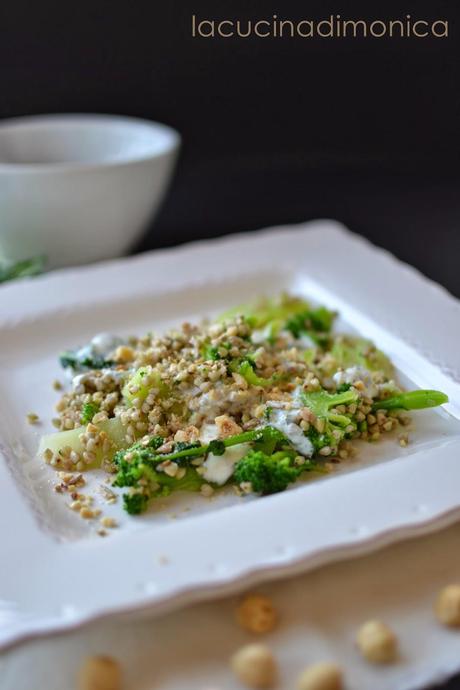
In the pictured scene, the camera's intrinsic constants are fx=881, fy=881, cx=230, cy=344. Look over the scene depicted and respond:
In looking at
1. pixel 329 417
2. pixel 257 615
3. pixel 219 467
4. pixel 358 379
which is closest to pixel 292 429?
pixel 329 417

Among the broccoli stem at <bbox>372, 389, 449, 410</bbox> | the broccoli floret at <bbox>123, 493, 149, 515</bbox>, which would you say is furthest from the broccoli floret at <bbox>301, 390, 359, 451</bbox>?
the broccoli floret at <bbox>123, 493, 149, 515</bbox>

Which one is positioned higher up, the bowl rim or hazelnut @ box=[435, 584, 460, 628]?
the bowl rim

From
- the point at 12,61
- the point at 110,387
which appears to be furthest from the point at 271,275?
the point at 12,61

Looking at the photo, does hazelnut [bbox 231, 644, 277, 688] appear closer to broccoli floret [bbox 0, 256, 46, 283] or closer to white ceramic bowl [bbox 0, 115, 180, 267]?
broccoli floret [bbox 0, 256, 46, 283]

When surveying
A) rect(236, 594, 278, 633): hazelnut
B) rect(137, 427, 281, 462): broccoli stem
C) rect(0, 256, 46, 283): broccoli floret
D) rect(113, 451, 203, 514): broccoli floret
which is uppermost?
rect(137, 427, 281, 462): broccoli stem

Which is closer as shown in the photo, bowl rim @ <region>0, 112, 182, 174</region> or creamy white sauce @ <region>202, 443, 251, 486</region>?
creamy white sauce @ <region>202, 443, 251, 486</region>

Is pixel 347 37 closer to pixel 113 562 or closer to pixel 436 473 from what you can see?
pixel 436 473

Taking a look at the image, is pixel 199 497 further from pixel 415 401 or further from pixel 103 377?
pixel 415 401
